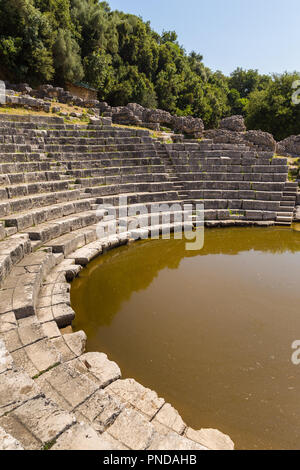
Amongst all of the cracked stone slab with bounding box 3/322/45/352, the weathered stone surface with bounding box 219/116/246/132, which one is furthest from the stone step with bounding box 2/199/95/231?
the weathered stone surface with bounding box 219/116/246/132

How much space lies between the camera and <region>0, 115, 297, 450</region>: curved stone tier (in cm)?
224

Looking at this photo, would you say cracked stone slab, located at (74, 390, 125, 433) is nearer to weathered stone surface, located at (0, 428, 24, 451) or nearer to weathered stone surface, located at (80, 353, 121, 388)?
weathered stone surface, located at (80, 353, 121, 388)

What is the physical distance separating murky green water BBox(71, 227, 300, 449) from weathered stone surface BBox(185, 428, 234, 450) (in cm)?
19

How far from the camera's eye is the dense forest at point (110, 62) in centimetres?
2131

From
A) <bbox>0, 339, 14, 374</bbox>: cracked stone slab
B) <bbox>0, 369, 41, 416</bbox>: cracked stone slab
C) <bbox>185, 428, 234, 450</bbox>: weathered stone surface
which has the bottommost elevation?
<bbox>185, 428, 234, 450</bbox>: weathered stone surface

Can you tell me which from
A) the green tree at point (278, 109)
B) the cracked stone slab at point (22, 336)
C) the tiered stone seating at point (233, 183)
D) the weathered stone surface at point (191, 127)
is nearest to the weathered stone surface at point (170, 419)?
the cracked stone slab at point (22, 336)

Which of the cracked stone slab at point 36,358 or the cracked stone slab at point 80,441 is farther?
the cracked stone slab at point 36,358

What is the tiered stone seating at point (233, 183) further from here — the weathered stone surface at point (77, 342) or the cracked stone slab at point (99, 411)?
the cracked stone slab at point (99, 411)

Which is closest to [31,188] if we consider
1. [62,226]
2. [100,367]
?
[62,226]

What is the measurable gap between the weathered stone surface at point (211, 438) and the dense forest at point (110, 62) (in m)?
25.7

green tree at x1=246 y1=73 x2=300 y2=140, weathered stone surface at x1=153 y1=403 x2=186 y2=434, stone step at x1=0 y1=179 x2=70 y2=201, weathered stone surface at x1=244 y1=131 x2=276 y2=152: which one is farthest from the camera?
green tree at x1=246 y1=73 x2=300 y2=140

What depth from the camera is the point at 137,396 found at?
3.04 meters

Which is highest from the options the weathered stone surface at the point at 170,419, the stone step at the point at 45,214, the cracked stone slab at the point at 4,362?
the stone step at the point at 45,214

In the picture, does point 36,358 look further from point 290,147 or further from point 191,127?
point 290,147
